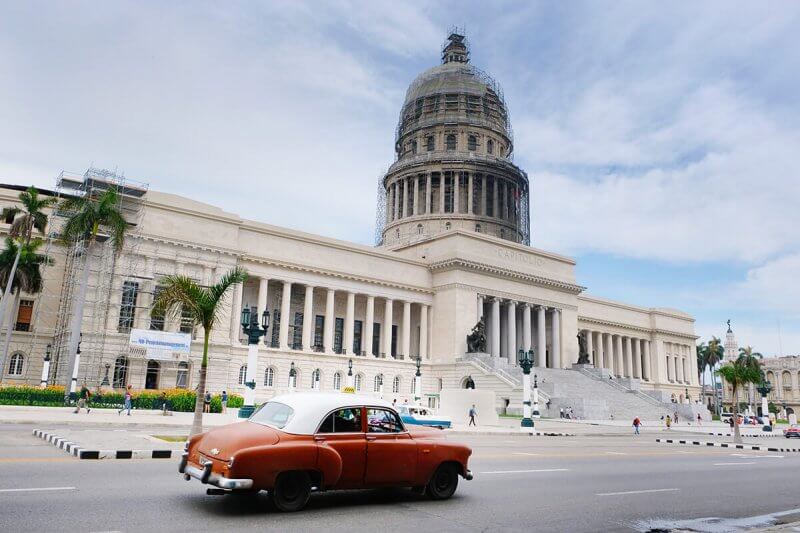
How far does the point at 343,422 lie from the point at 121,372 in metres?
41.7

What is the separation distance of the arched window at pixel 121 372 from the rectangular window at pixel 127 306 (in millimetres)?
2205

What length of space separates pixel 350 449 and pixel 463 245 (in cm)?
5729

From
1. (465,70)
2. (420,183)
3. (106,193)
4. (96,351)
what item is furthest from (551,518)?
(465,70)

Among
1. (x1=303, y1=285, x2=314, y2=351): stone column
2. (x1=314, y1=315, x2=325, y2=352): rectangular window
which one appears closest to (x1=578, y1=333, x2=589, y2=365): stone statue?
(x1=314, y1=315, x2=325, y2=352): rectangular window

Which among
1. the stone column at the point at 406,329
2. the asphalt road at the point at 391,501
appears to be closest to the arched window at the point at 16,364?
the stone column at the point at 406,329

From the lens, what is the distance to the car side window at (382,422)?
10195mm

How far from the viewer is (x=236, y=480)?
27.9ft

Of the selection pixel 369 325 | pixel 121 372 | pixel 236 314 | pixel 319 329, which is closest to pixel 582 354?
A: pixel 369 325

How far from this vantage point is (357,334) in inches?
2566

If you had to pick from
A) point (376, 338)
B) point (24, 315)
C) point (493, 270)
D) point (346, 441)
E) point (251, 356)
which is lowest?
point (346, 441)

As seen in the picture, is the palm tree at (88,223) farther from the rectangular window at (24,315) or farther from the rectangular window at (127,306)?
the rectangular window at (24,315)

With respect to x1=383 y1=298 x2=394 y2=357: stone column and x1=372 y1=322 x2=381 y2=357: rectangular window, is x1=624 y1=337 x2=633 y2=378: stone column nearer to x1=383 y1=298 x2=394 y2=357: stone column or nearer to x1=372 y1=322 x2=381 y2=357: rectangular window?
x1=372 y1=322 x2=381 y2=357: rectangular window

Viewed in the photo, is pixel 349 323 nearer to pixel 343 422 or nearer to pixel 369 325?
pixel 369 325

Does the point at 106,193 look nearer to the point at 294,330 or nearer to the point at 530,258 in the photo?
the point at 294,330
